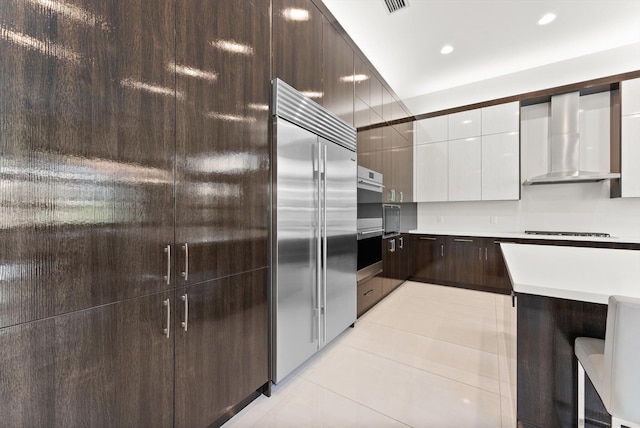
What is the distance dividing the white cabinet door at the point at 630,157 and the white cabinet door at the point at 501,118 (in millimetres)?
1144

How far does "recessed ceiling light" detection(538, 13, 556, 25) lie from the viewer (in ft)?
10.2

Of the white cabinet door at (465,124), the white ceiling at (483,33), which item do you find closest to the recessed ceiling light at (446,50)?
the white ceiling at (483,33)

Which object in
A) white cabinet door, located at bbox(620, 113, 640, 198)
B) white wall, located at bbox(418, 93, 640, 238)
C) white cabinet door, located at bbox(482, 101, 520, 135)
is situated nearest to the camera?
white cabinet door, located at bbox(620, 113, 640, 198)

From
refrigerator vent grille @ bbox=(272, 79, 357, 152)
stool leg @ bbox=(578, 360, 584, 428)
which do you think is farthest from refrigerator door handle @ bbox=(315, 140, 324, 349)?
stool leg @ bbox=(578, 360, 584, 428)

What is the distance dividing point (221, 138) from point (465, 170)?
425 cm

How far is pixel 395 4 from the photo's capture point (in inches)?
108

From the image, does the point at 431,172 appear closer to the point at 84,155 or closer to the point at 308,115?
the point at 308,115

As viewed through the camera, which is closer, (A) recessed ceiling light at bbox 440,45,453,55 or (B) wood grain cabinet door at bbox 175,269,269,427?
(B) wood grain cabinet door at bbox 175,269,269,427

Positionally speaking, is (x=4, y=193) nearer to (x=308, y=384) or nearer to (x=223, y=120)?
(x=223, y=120)

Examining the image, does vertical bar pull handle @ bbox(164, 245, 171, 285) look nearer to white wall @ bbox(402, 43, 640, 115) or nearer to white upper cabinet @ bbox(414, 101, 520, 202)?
white upper cabinet @ bbox(414, 101, 520, 202)

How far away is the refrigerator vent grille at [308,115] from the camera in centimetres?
185

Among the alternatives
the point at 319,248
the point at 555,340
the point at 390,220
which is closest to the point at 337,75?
the point at 319,248

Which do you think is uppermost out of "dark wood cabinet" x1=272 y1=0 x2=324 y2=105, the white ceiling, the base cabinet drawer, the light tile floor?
the white ceiling

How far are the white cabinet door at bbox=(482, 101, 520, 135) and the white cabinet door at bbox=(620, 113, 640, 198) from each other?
3.75 feet
